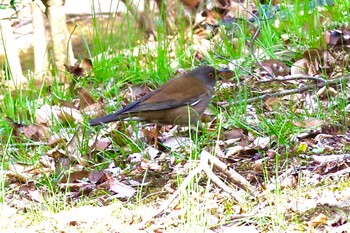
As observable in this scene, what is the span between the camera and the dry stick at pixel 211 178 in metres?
3.78

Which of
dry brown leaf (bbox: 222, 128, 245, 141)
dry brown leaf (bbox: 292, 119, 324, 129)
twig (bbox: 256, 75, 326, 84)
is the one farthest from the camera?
twig (bbox: 256, 75, 326, 84)

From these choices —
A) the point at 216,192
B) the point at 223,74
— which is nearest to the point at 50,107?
the point at 223,74

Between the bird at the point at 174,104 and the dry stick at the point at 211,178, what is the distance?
1609 mm

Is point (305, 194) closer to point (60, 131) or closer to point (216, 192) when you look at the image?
point (216, 192)

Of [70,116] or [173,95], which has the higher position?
[173,95]

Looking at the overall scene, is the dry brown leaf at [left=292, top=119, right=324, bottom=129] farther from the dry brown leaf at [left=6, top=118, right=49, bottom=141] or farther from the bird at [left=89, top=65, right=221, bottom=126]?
the dry brown leaf at [left=6, top=118, right=49, bottom=141]

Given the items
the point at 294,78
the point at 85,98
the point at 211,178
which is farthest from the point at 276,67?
the point at 211,178

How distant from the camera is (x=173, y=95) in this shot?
619cm

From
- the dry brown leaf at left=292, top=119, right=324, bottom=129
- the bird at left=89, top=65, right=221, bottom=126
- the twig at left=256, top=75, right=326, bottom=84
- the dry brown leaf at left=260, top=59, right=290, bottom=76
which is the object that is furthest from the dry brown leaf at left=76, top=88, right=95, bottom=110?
the dry brown leaf at left=292, top=119, right=324, bottom=129

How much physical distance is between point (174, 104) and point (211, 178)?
7.38 feet

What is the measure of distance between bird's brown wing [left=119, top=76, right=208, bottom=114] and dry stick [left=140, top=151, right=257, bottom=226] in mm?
1877

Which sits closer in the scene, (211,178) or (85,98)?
(211,178)

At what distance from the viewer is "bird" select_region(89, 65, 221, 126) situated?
5.89m

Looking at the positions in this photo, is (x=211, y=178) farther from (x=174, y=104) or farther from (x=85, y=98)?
(x=85, y=98)
